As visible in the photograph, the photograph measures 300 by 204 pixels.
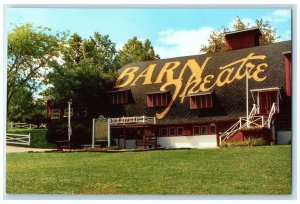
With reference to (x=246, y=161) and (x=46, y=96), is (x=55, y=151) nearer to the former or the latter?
(x=46, y=96)

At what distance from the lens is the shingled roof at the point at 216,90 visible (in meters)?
21.9

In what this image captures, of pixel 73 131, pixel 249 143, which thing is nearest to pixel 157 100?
pixel 73 131

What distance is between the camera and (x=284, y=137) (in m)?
18.3

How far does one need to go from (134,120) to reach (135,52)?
3874 millimetres

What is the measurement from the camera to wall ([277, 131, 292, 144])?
17630mm

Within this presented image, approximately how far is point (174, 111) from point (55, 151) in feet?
22.6

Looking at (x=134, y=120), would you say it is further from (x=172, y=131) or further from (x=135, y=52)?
(x=135, y=52)

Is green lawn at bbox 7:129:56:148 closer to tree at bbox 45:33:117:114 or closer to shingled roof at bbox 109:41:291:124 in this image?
tree at bbox 45:33:117:114

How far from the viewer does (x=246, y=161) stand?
679 inches

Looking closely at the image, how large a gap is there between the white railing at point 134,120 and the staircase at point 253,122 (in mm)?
3933

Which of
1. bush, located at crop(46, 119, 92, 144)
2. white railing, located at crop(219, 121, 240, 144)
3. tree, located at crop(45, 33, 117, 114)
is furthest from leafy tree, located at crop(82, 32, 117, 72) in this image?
white railing, located at crop(219, 121, 240, 144)

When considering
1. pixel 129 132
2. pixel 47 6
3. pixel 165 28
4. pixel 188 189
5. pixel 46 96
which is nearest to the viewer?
pixel 188 189

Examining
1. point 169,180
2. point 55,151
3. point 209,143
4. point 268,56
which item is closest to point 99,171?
point 169,180

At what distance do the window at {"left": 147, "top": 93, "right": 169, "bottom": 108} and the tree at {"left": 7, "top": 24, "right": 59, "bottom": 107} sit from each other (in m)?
5.48
